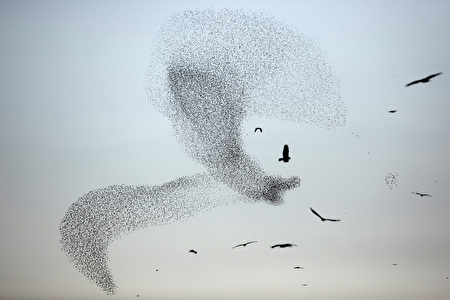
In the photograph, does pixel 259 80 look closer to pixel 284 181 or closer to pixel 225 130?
pixel 225 130

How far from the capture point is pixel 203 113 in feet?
A: 35.7

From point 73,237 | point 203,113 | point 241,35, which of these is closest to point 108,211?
point 73,237

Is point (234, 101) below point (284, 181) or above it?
above

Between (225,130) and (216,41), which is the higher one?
(216,41)

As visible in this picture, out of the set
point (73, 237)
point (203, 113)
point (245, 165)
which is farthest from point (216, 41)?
point (73, 237)

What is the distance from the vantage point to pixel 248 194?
34.8ft

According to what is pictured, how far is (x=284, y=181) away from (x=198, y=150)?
1513 millimetres

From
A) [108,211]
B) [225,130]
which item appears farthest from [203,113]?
[108,211]

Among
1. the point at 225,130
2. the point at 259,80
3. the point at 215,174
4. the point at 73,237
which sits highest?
the point at 259,80

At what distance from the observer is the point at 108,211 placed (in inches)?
428

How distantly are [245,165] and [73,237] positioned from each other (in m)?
3.12

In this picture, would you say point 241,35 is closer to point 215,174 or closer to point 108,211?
point 215,174

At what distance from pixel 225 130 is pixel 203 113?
486 mm

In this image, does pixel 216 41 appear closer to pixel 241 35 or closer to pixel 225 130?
pixel 241 35
